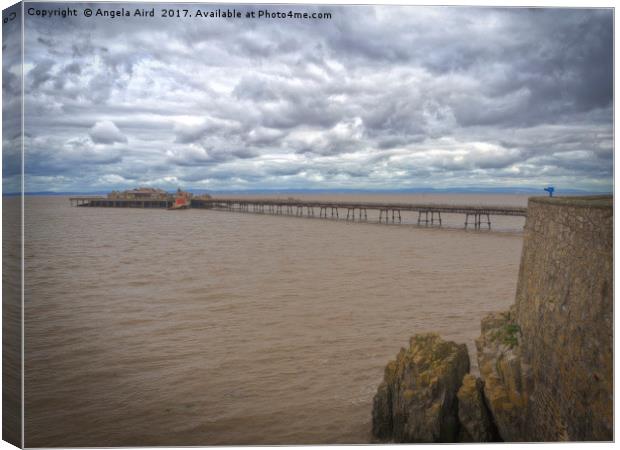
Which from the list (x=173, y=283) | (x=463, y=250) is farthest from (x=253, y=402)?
(x=463, y=250)

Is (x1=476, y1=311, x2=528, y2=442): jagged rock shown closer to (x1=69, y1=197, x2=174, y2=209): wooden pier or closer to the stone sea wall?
the stone sea wall

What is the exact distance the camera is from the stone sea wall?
4.83 metres

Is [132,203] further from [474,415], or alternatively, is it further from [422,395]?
[474,415]

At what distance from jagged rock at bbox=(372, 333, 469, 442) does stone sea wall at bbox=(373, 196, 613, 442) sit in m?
0.01

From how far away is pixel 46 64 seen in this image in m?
6.55

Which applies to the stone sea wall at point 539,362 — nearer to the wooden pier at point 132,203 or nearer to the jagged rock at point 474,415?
the jagged rock at point 474,415

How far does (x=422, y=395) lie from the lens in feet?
19.7

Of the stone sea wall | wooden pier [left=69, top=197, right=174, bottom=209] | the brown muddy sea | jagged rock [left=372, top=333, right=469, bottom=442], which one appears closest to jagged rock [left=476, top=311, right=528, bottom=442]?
the stone sea wall

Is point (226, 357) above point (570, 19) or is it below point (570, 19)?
below

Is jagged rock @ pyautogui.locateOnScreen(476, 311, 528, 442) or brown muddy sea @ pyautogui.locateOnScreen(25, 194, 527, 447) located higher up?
jagged rock @ pyautogui.locateOnScreen(476, 311, 528, 442)

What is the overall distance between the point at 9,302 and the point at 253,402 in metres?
3.08

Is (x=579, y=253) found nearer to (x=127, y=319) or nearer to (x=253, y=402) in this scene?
(x=253, y=402)

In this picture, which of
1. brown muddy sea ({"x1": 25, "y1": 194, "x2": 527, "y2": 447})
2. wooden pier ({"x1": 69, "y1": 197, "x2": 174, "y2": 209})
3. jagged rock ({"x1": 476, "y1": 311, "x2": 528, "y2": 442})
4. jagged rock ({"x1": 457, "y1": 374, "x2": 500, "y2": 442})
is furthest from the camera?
wooden pier ({"x1": 69, "y1": 197, "x2": 174, "y2": 209})

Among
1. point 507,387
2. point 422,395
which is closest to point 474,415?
point 507,387
